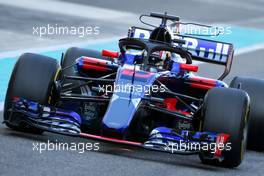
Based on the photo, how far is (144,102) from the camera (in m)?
10.3

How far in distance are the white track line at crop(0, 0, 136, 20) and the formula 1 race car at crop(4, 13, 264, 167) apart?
12112mm

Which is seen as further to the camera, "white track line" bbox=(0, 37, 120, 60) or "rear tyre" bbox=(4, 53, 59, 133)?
"white track line" bbox=(0, 37, 120, 60)

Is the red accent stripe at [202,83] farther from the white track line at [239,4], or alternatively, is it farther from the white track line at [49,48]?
the white track line at [239,4]

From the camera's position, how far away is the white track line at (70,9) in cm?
2400

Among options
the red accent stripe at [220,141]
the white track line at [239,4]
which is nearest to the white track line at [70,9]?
the white track line at [239,4]

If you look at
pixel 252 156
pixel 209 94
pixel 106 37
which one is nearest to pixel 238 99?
pixel 209 94

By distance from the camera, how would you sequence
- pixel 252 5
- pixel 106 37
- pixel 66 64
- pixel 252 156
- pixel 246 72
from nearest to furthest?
pixel 252 156, pixel 66 64, pixel 246 72, pixel 106 37, pixel 252 5

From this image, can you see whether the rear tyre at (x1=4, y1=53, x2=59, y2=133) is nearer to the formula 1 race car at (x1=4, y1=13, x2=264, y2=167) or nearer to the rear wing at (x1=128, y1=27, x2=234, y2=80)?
the formula 1 race car at (x1=4, y1=13, x2=264, y2=167)

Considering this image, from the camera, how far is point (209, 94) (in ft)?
33.1

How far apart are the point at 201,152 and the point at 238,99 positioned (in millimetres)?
647

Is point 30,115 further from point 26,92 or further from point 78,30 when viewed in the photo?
point 78,30

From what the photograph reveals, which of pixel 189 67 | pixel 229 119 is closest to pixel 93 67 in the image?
pixel 189 67

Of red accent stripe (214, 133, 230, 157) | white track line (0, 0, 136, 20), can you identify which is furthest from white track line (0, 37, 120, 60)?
red accent stripe (214, 133, 230, 157)

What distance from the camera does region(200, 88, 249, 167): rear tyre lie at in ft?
32.3
